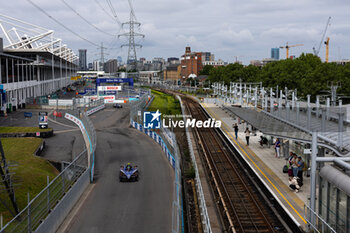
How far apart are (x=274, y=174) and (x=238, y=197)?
140 inches

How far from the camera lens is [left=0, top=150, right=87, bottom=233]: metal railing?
10.5 m

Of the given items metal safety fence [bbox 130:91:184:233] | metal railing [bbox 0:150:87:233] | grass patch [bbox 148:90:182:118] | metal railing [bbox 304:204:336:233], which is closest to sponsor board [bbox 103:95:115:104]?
grass patch [bbox 148:90:182:118]

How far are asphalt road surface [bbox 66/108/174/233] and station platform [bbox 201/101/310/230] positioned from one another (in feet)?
15.4

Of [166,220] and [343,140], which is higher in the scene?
[343,140]

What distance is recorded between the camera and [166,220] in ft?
44.4

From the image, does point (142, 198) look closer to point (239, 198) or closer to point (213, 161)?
point (239, 198)

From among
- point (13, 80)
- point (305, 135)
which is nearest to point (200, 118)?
point (13, 80)

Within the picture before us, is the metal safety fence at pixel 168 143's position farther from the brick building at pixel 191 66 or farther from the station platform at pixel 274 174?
the brick building at pixel 191 66

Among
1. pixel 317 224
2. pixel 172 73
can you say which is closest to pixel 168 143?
pixel 317 224

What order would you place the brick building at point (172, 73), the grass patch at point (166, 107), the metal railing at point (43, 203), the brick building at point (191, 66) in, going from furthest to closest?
the brick building at point (172, 73)
the brick building at point (191, 66)
the grass patch at point (166, 107)
the metal railing at point (43, 203)

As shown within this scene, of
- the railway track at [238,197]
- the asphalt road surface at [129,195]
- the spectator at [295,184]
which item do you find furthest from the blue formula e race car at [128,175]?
the spectator at [295,184]

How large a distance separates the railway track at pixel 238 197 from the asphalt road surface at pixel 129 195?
7.54 ft

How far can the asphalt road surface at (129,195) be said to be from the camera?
43.3ft

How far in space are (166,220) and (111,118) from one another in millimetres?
32775
